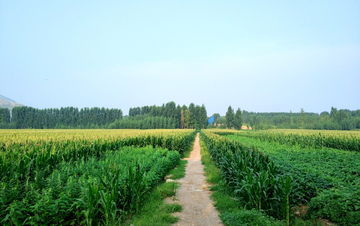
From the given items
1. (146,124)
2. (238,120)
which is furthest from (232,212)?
(238,120)

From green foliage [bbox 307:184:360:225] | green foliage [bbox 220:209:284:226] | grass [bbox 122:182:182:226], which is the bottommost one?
grass [bbox 122:182:182:226]

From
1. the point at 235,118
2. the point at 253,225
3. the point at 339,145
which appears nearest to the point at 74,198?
the point at 253,225

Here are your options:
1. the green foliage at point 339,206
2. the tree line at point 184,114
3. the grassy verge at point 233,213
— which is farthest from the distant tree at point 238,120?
the green foliage at point 339,206

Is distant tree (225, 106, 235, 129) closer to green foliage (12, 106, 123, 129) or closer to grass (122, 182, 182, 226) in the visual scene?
green foliage (12, 106, 123, 129)

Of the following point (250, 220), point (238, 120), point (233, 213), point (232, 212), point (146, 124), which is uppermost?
point (238, 120)

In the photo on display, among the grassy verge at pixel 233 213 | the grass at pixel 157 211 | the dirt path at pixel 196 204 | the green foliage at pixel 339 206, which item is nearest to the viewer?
the green foliage at pixel 339 206

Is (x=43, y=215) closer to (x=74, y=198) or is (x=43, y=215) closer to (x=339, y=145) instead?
(x=74, y=198)

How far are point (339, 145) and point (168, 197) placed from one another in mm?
20263

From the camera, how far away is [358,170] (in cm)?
704

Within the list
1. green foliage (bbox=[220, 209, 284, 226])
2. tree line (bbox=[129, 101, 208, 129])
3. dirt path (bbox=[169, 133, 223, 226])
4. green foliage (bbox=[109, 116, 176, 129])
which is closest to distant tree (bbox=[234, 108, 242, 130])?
tree line (bbox=[129, 101, 208, 129])

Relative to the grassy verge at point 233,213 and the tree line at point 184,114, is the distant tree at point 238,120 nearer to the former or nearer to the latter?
the tree line at point 184,114

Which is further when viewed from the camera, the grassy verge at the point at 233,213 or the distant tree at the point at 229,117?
the distant tree at the point at 229,117

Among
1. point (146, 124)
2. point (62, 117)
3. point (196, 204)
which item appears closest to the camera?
point (196, 204)

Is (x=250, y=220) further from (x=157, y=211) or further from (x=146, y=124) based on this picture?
(x=146, y=124)
